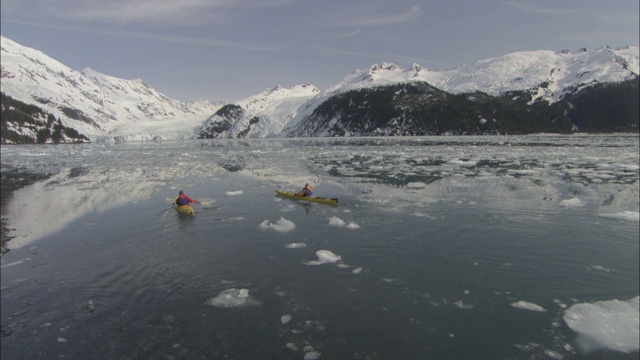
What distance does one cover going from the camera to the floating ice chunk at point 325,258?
44.6ft

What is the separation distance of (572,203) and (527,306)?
14.7 meters

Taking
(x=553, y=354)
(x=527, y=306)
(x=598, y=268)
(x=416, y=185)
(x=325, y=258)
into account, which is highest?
(x=416, y=185)

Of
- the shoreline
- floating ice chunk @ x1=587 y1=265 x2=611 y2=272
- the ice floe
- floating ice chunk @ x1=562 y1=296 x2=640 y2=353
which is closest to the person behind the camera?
floating ice chunk @ x1=562 y1=296 x2=640 y2=353

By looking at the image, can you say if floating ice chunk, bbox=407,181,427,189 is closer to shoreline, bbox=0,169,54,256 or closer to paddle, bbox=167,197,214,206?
paddle, bbox=167,197,214,206

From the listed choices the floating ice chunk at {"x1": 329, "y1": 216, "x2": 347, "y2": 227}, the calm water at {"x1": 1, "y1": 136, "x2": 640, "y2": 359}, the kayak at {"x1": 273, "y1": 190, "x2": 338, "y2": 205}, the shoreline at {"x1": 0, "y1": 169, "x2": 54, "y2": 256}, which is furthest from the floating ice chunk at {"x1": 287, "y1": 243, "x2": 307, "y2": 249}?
the shoreline at {"x1": 0, "y1": 169, "x2": 54, "y2": 256}

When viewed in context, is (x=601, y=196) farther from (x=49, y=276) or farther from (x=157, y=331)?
(x=49, y=276)

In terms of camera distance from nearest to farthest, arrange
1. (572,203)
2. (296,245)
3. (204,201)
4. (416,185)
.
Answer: (296,245) → (572,203) → (204,201) → (416,185)

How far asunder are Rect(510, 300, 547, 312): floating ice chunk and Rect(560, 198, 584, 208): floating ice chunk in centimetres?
1367

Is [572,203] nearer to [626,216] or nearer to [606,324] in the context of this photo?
[626,216]

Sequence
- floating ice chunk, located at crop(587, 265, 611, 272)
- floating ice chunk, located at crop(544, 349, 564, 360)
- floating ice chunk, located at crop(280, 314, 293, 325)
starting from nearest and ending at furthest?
floating ice chunk, located at crop(544, 349, 564, 360) < floating ice chunk, located at crop(280, 314, 293, 325) < floating ice chunk, located at crop(587, 265, 611, 272)

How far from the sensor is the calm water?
880cm

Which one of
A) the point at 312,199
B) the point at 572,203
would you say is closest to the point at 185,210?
the point at 312,199

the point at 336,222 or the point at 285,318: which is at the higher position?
the point at 336,222

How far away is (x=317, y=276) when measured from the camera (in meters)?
12.4
